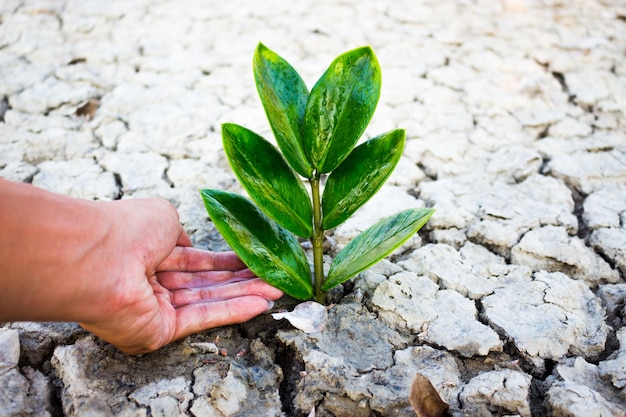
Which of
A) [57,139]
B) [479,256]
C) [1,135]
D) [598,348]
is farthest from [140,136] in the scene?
[598,348]

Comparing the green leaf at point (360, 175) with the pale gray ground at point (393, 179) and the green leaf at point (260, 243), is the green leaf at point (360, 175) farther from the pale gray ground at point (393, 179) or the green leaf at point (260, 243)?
the pale gray ground at point (393, 179)

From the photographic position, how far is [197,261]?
Answer: 4.40 feet

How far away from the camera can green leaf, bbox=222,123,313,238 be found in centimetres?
114

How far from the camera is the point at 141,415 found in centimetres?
107

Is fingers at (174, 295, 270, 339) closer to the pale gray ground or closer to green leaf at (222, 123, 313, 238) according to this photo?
the pale gray ground

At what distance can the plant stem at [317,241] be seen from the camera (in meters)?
1.18

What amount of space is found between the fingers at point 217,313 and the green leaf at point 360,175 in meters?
0.25

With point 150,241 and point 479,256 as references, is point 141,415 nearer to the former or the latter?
point 150,241

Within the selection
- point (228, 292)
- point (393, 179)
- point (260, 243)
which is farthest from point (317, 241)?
point (393, 179)

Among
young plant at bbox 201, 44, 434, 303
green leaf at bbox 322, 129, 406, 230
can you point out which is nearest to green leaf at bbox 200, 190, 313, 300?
young plant at bbox 201, 44, 434, 303

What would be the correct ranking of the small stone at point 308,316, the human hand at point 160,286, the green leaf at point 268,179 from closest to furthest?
the human hand at point 160,286 → the green leaf at point 268,179 → the small stone at point 308,316

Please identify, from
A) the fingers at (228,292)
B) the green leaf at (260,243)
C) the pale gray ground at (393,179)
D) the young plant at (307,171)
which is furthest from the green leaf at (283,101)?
the pale gray ground at (393,179)

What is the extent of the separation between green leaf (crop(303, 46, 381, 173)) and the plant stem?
78 millimetres

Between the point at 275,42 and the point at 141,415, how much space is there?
2.10 m
